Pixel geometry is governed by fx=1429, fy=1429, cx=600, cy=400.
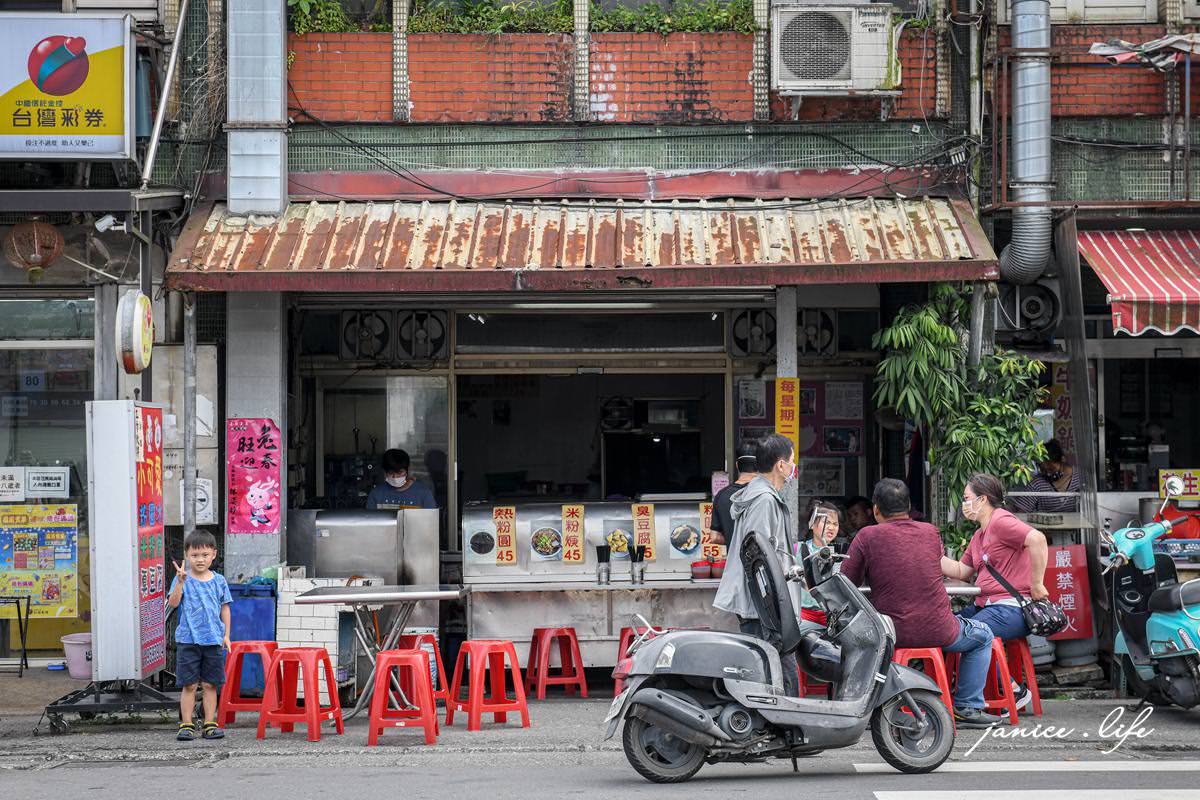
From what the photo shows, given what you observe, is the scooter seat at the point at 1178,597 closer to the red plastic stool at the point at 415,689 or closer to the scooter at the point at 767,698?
the scooter at the point at 767,698

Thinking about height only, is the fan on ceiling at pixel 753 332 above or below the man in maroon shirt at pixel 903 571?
above

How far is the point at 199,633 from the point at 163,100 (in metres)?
4.70

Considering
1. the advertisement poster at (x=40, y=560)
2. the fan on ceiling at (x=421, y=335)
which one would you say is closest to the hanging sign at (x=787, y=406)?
the fan on ceiling at (x=421, y=335)

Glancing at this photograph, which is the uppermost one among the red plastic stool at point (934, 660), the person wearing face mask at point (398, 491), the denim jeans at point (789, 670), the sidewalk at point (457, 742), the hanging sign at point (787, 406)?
the hanging sign at point (787, 406)

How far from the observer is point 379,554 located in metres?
12.5

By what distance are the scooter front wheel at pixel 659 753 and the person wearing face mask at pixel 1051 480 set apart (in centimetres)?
518

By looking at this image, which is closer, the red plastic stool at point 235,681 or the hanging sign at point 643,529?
the red plastic stool at point 235,681

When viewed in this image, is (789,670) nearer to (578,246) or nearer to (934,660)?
(934,660)

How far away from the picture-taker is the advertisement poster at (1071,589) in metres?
11.7

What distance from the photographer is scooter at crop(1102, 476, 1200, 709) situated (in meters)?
10.1

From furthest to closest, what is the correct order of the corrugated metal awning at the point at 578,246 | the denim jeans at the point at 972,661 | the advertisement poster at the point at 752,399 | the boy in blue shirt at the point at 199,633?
the advertisement poster at the point at 752,399
the corrugated metal awning at the point at 578,246
the boy in blue shirt at the point at 199,633
the denim jeans at the point at 972,661

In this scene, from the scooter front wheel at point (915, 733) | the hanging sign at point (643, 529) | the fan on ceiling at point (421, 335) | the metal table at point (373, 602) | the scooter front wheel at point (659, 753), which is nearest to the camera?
the scooter front wheel at point (659, 753)

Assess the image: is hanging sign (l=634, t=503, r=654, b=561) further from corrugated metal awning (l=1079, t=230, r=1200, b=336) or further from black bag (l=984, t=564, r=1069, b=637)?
corrugated metal awning (l=1079, t=230, r=1200, b=336)

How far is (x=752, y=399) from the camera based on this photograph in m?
13.9
